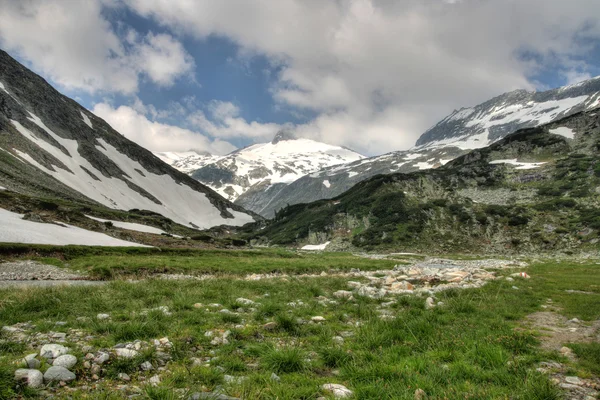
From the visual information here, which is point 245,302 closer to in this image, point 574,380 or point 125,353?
point 125,353

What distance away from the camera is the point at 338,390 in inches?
232

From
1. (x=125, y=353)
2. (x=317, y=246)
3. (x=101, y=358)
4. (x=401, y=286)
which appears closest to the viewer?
(x=101, y=358)

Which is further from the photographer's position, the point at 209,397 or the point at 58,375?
the point at 58,375

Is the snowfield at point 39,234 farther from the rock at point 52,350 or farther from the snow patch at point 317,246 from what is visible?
Result: the snow patch at point 317,246

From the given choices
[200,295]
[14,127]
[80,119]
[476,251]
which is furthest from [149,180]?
[200,295]

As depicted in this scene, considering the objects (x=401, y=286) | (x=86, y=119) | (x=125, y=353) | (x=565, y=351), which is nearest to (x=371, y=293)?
(x=401, y=286)

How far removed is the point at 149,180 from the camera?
170 meters

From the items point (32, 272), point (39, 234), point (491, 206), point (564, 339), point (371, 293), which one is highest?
point (491, 206)

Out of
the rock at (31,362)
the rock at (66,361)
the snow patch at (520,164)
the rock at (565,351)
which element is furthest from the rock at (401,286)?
the snow patch at (520,164)

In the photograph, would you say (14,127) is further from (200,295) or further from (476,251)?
(476,251)

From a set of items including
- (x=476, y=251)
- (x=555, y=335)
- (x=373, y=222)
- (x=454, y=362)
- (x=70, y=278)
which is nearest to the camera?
(x=454, y=362)

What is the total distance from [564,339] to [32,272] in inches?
1238

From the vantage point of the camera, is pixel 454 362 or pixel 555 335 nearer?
pixel 454 362

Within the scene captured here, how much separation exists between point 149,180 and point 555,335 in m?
183
